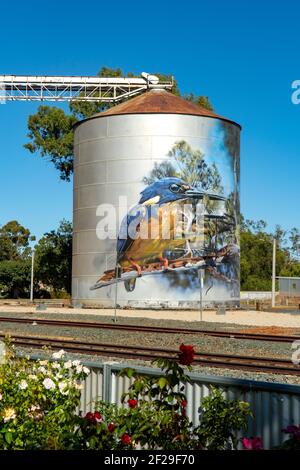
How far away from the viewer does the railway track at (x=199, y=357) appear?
50.4ft

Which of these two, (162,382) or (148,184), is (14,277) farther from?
(162,382)

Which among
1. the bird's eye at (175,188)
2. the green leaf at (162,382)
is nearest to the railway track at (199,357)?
the green leaf at (162,382)

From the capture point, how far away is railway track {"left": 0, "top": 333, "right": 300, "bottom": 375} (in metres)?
15.4

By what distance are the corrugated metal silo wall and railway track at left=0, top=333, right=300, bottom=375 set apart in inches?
1058

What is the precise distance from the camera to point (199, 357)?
57.6 ft

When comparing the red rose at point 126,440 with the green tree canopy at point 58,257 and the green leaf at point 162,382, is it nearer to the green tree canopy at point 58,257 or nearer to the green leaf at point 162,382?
the green leaf at point 162,382

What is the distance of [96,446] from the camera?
5.23 metres

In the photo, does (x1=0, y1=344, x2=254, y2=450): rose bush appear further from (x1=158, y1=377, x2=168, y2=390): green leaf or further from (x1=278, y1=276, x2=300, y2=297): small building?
(x1=278, y1=276, x2=300, y2=297): small building

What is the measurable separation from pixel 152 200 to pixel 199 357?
31524 millimetres

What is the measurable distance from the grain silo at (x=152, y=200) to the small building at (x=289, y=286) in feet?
85.4

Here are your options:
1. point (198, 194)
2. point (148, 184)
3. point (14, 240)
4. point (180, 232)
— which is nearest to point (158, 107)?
point (148, 184)

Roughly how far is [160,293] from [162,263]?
2.09m
